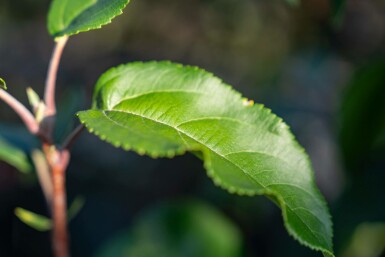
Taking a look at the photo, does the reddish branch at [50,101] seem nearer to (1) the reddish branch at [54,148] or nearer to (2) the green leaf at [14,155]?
(1) the reddish branch at [54,148]

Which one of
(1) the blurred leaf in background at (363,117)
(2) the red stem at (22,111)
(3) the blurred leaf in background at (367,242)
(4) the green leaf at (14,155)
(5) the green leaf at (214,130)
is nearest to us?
(5) the green leaf at (214,130)

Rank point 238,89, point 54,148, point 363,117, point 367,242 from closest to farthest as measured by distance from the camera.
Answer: point 54,148
point 363,117
point 367,242
point 238,89

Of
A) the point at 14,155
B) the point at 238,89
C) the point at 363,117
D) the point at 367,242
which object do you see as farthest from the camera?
the point at 238,89

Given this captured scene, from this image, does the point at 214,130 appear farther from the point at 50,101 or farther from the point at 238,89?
the point at 238,89

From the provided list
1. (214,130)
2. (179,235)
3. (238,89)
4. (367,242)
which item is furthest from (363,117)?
(238,89)

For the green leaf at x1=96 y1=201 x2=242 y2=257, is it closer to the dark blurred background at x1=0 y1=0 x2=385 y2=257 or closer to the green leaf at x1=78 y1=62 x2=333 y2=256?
the dark blurred background at x1=0 y1=0 x2=385 y2=257

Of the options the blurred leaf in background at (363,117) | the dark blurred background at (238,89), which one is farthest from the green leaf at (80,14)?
the blurred leaf in background at (363,117)

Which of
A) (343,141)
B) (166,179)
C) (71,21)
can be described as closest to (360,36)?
(343,141)
